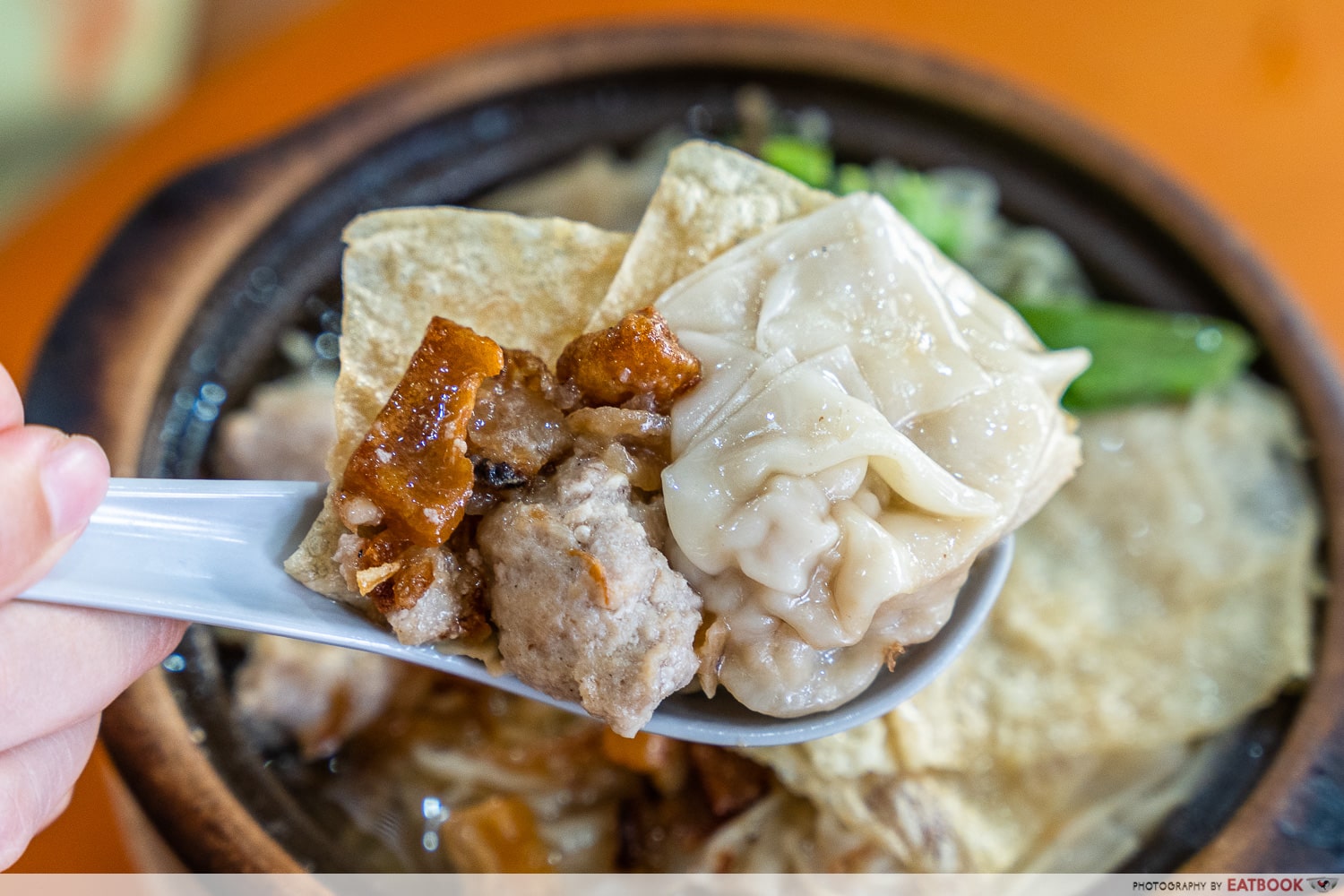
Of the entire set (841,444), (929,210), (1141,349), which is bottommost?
(1141,349)

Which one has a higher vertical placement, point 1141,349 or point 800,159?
point 800,159

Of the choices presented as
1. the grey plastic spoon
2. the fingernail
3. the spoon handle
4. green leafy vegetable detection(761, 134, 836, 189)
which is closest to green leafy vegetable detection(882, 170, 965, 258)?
green leafy vegetable detection(761, 134, 836, 189)

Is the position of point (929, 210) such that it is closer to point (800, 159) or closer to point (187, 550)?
Result: point (800, 159)

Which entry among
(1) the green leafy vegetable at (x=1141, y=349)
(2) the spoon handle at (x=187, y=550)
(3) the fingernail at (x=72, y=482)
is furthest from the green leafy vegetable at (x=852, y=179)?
(3) the fingernail at (x=72, y=482)

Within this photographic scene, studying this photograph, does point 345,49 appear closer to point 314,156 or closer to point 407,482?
point 314,156

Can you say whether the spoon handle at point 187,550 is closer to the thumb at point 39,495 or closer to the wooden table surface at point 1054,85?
the thumb at point 39,495

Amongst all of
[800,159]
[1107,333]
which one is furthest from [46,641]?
[1107,333]
